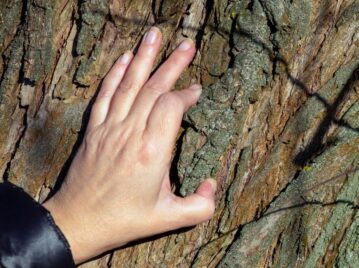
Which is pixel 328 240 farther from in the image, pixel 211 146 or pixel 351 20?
pixel 351 20

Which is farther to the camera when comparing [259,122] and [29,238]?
[259,122]

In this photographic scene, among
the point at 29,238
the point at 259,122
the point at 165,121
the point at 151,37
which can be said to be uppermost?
the point at 151,37

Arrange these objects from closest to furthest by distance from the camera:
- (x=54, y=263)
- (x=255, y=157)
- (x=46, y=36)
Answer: (x=54, y=263) → (x=255, y=157) → (x=46, y=36)

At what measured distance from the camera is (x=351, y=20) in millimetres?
2490

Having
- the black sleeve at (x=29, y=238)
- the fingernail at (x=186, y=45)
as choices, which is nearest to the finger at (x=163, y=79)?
the fingernail at (x=186, y=45)

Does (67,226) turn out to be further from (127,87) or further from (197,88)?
(197,88)

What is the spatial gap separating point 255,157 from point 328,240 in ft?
1.17

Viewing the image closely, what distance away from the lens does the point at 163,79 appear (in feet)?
8.28

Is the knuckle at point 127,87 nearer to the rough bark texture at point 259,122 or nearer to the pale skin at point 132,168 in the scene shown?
the pale skin at point 132,168

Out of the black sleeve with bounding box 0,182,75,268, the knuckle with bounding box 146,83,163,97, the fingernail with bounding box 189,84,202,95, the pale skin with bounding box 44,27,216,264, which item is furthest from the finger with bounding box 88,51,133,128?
the black sleeve with bounding box 0,182,75,268

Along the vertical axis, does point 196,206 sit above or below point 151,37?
below

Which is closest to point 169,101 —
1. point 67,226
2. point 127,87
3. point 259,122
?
point 127,87

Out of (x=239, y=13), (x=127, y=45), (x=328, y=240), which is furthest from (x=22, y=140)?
(x=328, y=240)

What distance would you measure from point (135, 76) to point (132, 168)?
31cm
